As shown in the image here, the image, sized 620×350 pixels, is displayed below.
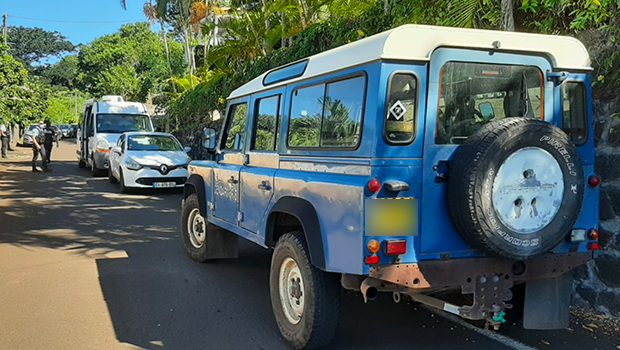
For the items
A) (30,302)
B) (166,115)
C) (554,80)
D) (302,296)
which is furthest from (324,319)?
(166,115)

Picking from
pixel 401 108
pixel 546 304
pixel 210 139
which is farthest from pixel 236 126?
pixel 546 304

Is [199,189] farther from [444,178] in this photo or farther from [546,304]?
[546,304]

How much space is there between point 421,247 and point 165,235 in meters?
6.06

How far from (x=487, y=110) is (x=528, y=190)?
68cm

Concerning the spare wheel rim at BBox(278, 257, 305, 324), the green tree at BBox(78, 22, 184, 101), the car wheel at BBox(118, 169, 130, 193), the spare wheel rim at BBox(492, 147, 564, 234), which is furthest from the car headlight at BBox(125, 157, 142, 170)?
the green tree at BBox(78, 22, 184, 101)

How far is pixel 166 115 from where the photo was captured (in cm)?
2862

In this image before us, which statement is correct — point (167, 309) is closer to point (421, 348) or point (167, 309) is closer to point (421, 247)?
point (421, 348)

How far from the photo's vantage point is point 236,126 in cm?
607

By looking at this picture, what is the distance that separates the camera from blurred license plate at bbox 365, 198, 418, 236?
11.4 feet

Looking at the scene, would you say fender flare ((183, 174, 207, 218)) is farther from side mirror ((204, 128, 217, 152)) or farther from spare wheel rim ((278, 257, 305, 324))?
spare wheel rim ((278, 257, 305, 324))

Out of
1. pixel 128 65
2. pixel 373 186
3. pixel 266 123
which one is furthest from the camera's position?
pixel 128 65

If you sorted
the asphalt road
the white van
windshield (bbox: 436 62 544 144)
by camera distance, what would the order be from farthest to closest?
the white van, the asphalt road, windshield (bbox: 436 62 544 144)

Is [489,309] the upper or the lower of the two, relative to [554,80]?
lower

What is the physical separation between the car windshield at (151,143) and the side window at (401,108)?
39.9 feet
